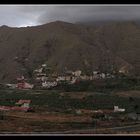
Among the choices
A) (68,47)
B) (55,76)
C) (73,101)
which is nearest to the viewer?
(73,101)

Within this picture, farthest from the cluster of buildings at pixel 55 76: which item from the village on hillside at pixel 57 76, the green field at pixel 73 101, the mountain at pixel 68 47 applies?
the green field at pixel 73 101

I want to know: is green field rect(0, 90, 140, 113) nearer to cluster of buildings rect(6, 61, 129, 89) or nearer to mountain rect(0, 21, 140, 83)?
cluster of buildings rect(6, 61, 129, 89)

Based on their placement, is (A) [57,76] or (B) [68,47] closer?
(A) [57,76]

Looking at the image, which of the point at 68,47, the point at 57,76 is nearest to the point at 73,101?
the point at 57,76

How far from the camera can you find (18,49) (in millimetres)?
64062

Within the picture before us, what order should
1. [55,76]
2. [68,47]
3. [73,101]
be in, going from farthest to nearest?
[68,47]
[55,76]
[73,101]

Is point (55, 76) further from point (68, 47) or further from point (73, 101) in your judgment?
point (73, 101)

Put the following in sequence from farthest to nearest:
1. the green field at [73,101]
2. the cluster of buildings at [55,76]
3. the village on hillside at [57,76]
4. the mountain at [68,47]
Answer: the mountain at [68,47] < the village on hillside at [57,76] < the cluster of buildings at [55,76] < the green field at [73,101]

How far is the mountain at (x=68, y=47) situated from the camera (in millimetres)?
51969

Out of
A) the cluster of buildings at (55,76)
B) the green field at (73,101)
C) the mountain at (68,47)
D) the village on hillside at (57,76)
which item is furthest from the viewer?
the mountain at (68,47)

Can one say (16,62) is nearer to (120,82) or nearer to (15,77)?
(15,77)

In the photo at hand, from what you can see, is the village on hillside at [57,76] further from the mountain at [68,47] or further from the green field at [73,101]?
the green field at [73,101]

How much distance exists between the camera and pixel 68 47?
2345 inches
